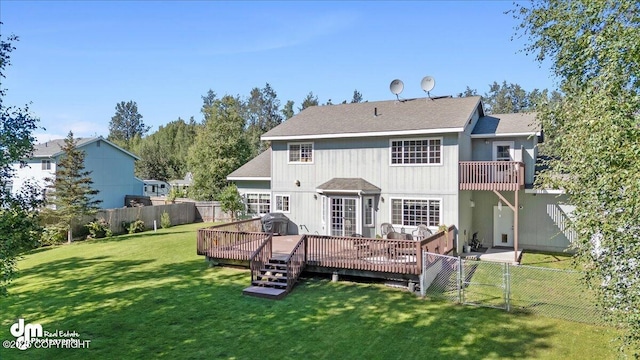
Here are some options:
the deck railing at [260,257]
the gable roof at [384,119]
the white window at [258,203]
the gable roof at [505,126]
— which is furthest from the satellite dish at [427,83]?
the deck railing at [260,257]

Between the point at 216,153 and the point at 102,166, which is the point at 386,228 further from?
the point at 102,166

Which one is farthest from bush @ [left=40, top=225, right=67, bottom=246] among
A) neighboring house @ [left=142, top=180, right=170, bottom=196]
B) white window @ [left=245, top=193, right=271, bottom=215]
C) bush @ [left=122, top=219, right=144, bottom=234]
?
neighboring house @ [left=142, top=180, right=170, bottom=196]

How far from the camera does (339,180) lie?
1673cm

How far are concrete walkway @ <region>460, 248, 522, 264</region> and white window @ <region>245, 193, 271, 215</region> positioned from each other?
388 inches

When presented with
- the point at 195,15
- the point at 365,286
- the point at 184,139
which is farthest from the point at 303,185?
the point at 184,139

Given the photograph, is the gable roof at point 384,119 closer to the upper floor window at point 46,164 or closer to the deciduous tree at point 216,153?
the deciduous tree at point 216,153

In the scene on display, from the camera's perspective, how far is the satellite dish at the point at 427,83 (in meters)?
18.4

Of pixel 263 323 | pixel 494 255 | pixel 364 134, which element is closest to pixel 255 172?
pixel 364 134

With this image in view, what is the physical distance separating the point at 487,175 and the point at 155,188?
44.1 meters

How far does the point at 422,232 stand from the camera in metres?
14.5

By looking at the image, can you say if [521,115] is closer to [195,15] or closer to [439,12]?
[439,12]

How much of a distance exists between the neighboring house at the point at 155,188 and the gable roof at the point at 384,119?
113 ft

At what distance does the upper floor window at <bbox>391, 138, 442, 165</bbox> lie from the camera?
15273mm

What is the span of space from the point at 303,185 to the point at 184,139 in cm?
4773
